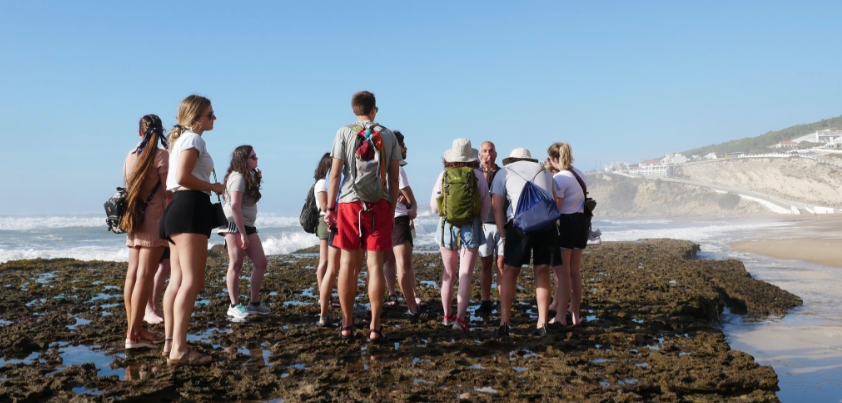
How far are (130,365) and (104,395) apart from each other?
770mm

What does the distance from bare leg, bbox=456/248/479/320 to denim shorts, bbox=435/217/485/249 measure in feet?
0.26

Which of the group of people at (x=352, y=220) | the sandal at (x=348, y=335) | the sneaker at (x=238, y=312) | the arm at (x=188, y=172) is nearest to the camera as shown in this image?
the arm at (x=188, y=172)

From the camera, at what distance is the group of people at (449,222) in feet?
15.4

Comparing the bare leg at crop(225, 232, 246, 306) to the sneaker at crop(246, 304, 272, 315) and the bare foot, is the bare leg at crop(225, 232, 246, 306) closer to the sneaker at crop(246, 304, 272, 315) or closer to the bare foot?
the sneaker at crop(246, 304, 272, 315)

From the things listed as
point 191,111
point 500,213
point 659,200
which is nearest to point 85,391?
point 191,111

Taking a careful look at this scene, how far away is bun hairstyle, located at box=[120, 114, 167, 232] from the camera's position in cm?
456

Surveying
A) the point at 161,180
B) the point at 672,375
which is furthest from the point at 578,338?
the point at 161,180

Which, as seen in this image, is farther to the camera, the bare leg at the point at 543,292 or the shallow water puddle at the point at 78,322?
the shallow water puddle at the point at 78,322

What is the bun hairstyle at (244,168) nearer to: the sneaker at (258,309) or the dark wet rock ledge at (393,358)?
the sneaker at (258,309)

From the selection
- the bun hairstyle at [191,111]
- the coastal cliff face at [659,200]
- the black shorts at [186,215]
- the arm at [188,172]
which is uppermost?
the bun hairstyle at [191,111]

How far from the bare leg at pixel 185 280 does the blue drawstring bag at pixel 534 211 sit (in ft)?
8.69

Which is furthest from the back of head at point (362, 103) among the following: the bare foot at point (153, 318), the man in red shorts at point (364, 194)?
the bare foot at point (153, 318)

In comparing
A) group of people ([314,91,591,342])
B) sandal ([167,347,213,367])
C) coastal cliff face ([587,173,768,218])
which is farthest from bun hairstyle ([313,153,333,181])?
coastal cliff face ([587,173,768,218])

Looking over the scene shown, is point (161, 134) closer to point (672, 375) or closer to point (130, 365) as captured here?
point (130, 365)
